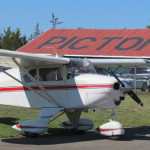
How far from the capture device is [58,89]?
961cm

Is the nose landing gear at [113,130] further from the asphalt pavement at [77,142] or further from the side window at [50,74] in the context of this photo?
the side window at [50,74]

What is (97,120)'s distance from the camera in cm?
1273

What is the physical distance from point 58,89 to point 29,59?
1.13m

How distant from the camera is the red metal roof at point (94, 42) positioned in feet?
120

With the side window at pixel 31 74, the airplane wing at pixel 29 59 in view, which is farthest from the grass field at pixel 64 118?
the airplane wing at pixel 29 59

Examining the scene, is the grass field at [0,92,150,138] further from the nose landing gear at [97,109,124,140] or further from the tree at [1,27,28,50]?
the tree at [1,27,28,50]

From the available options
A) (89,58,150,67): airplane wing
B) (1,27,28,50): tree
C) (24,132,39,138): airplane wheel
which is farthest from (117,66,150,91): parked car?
(1,27,28,50): tree

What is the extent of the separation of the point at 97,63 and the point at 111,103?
2136 mm

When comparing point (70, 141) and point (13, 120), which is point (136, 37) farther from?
point (70, 141)

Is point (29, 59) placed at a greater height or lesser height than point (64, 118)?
greater

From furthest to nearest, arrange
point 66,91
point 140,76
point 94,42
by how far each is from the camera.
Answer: point 94,42 → point 140,76 → point 66,91

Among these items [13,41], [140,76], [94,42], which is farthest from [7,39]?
[140,76]

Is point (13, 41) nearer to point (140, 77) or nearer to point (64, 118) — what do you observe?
point (140, 77)

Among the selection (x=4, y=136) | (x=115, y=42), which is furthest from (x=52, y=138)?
(x=115, y=42)
